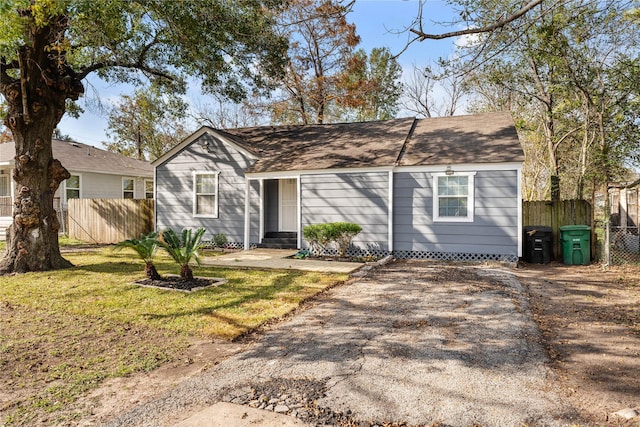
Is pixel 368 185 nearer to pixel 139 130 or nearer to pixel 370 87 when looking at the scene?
pixel 370 87

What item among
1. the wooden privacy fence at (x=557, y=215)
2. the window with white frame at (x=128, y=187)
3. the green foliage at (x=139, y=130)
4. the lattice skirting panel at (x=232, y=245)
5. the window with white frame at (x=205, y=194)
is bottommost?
the lattice skirting panel at (x=232, y=245)

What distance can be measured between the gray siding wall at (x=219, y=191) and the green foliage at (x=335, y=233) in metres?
2.94

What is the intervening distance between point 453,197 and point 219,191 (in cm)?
747

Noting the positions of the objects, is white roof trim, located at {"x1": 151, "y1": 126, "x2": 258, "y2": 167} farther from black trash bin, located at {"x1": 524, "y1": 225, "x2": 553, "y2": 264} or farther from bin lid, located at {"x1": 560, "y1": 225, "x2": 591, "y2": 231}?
bin lid, located at {"x1": 560, "y1": 225, "x2": 591, "y2": 231}

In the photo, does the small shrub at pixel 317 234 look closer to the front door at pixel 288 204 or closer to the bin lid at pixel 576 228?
the front door at pixel 288 204

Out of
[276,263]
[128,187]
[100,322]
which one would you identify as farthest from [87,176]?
[100,322]

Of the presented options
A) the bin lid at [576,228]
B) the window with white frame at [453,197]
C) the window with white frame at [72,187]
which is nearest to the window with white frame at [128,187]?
the window with white frame at [72,187]

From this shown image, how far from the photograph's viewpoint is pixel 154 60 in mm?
11320

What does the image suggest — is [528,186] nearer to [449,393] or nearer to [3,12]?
[449,393]

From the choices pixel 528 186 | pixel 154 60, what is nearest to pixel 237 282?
pixel 154 60

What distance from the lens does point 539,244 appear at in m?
10.4

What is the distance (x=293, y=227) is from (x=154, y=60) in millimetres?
6479

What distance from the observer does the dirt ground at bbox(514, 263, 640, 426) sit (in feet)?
10.2

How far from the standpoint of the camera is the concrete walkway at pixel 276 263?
9.09 metres
